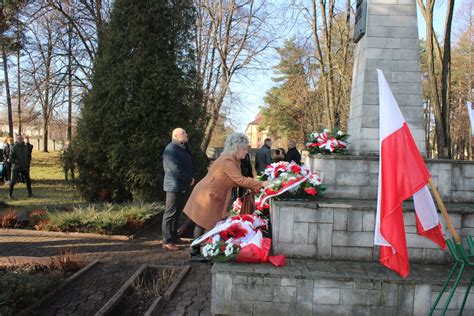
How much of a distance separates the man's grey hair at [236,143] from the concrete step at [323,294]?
1663 millimetres

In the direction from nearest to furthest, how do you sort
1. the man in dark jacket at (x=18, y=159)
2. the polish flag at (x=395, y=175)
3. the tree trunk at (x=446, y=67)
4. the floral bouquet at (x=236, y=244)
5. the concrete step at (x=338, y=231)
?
the polish flag at (x=395, y=175), the floral bouquet at (x=236, y=244), the concrete step at (x=338, y=231), the man in dark jacket at (x=18, y=159), the tree trunk at (x=446, y=67)

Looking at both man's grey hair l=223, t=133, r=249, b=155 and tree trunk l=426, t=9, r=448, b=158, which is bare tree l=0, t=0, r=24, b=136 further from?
tree trunk l=426, t=9, r=448, b=158

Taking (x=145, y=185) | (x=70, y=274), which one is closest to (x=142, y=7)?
(x=145, y=185)

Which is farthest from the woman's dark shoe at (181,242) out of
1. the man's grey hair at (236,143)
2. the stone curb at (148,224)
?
the man's grey hair at (236,143)

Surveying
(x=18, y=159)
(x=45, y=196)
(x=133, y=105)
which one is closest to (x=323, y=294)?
(x=133, y=105)

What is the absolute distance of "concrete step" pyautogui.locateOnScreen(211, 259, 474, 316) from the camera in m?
3.32

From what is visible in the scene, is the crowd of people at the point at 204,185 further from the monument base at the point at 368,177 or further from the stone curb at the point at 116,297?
the stone curb at the point at 116,297

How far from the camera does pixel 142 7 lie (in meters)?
8.56

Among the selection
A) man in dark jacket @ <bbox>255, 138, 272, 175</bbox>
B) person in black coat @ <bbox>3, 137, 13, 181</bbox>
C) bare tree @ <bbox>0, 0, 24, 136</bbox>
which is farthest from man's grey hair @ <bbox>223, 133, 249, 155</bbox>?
person in black coat @ <bbox>3, 137, 13, 181</bbox>

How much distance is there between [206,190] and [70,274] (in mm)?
1943

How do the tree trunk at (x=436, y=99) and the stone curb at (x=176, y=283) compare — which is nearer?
the stone curb at (x=176, y=283)

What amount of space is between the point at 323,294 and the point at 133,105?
631 cm

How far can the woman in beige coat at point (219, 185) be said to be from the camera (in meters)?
4.57

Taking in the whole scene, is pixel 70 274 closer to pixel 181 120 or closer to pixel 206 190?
pixel 206 190
